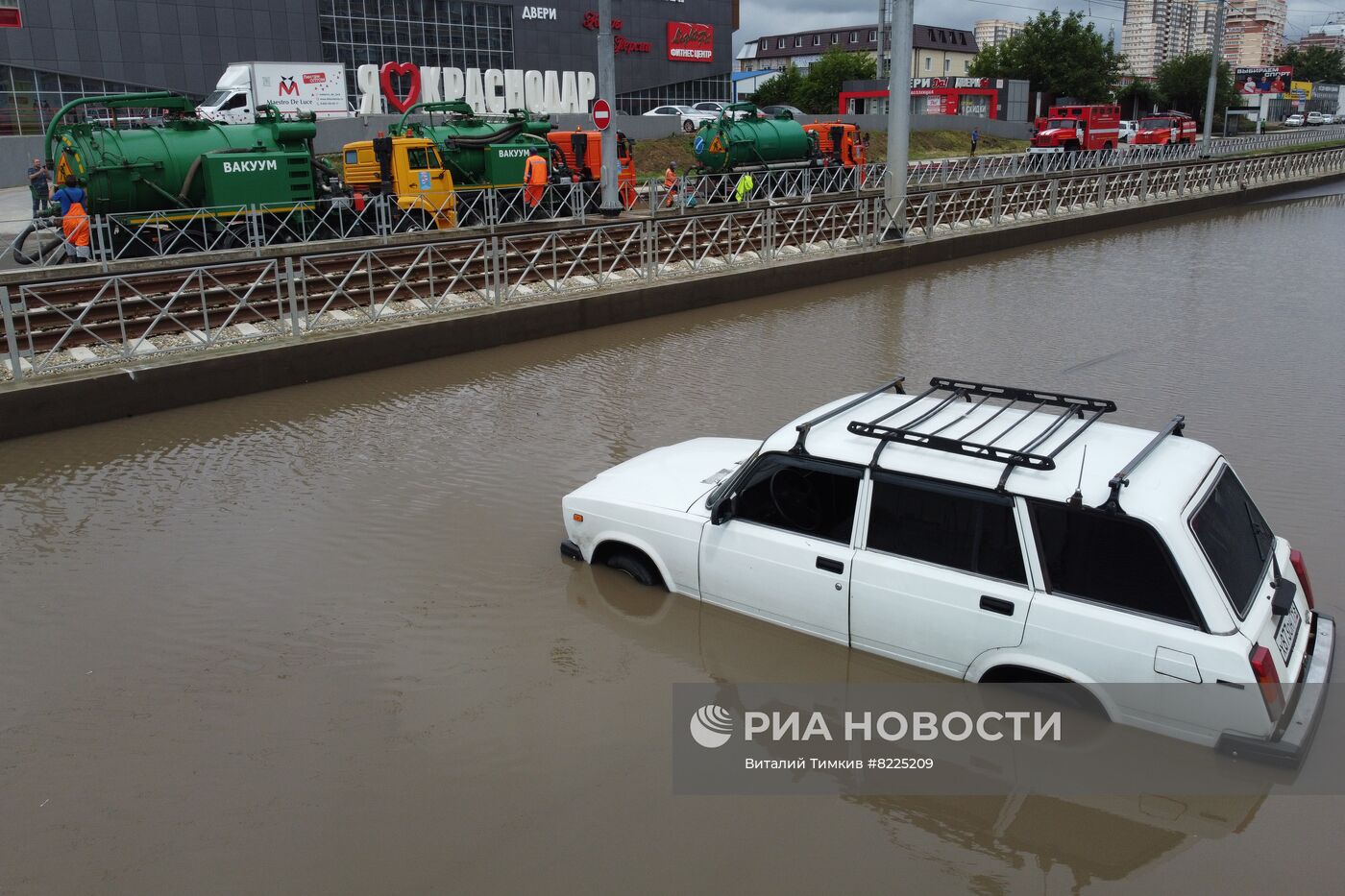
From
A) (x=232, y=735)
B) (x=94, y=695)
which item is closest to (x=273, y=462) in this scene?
(x=94, y=695)

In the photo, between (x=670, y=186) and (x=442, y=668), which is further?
(x=670, y=186)

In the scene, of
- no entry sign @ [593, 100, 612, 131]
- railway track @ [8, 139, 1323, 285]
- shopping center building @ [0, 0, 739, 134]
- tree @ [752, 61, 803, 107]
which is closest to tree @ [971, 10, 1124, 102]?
tree @ [752, 61, 803, 107]

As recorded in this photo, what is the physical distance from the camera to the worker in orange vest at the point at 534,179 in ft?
75.9

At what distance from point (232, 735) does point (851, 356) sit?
31.3ft

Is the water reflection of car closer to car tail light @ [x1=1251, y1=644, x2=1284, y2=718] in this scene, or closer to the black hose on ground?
car tail light @ [x1=1251, y1=644, x2=1284, y2=718]

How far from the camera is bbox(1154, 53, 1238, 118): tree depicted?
76.8 metres

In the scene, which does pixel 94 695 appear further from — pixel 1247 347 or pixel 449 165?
pixel 449 165

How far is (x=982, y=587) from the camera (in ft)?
16.0

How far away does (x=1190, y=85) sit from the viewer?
3054 inches

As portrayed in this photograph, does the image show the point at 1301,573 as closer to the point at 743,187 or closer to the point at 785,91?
the point at 743,187

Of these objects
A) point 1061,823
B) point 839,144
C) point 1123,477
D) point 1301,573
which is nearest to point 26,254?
point 1123,477

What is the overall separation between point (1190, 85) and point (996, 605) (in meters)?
86.6

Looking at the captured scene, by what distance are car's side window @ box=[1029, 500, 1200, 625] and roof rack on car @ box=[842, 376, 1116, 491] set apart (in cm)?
27

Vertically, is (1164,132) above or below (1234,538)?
above
